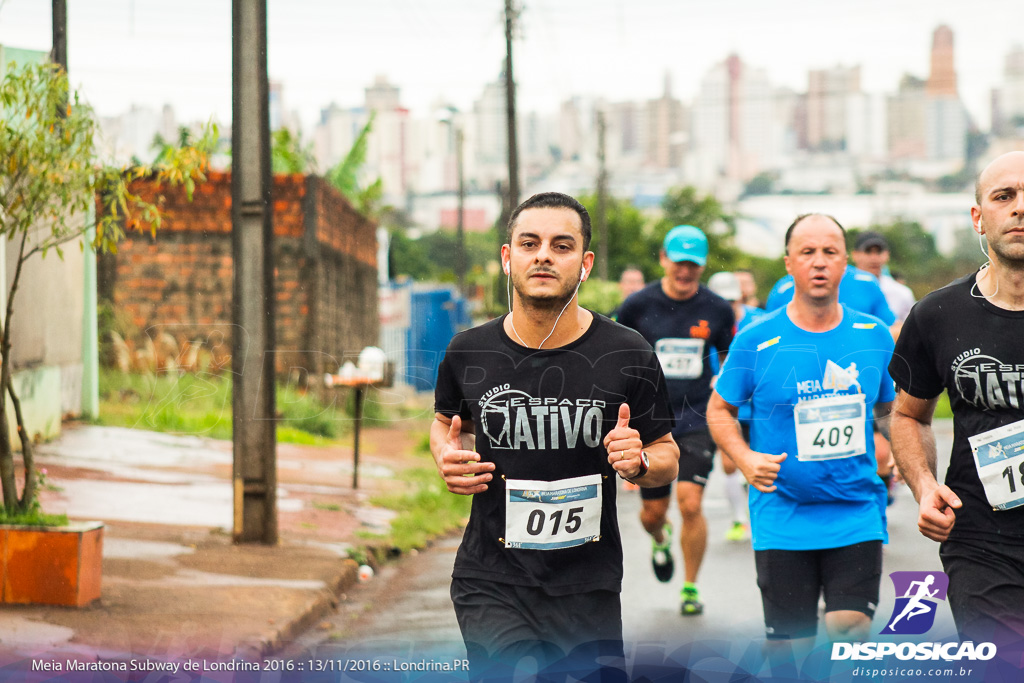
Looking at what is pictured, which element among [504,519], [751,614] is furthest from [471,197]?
[504,519]

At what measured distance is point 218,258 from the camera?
38.7 feet

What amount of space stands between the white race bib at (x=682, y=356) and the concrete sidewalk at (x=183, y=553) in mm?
2468

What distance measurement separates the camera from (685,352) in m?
7.14

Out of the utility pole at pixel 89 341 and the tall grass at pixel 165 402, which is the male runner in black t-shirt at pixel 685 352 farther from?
the utility pole at pixel 89 341

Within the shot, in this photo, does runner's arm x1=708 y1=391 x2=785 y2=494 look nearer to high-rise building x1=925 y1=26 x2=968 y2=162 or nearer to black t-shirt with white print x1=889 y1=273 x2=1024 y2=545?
black t-shirt with white print x1=889 y1=273 x2=1024 y2=545

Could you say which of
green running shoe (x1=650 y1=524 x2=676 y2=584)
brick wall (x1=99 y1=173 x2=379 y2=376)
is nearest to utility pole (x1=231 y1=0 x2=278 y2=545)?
brick wall (x1=99 y1=173 x2=379 y2=376)

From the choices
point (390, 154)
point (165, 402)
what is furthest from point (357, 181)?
point (165, 402)

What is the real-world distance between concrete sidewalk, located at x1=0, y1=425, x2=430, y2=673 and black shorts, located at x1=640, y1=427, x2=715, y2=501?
2068mm

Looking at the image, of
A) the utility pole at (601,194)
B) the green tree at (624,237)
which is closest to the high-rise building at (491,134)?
the utility pole at (601,194)

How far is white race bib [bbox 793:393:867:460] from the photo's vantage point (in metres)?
4.71

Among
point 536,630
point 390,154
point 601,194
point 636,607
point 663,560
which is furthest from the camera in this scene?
point 601,194

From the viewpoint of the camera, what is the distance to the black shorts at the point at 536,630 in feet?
11.3

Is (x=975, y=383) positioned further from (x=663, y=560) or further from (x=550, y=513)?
(x=663, y=560)

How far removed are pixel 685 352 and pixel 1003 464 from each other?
3711mm
